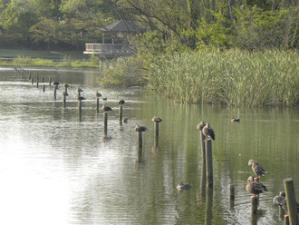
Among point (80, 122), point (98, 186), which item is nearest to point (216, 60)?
point (80, 122)

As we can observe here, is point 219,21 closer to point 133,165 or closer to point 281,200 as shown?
point 133,165

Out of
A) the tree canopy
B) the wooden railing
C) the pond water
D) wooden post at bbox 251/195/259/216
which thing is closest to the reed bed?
the pond water

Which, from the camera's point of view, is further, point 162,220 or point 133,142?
point 133,142

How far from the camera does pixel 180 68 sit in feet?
122

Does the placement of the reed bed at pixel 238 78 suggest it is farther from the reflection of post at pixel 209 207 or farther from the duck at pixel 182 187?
the reflection of post at pixel 209 207

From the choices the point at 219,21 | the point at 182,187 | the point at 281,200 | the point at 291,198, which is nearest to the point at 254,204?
the point at 281,200

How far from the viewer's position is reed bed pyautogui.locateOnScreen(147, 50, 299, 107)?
114 ft

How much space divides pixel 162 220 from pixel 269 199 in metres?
2.84

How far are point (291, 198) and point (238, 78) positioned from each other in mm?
23770

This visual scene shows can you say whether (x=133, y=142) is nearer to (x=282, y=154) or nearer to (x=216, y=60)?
(x=282, y=154)

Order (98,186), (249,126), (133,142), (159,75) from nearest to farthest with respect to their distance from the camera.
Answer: (98,186) < (133,142) < (249,126) < (159,75)

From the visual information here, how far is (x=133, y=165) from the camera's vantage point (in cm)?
2069

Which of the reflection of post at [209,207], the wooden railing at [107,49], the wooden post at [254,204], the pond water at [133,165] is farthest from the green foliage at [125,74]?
the wooden post at [254,204]

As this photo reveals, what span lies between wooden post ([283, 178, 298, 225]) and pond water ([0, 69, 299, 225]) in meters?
3.54
